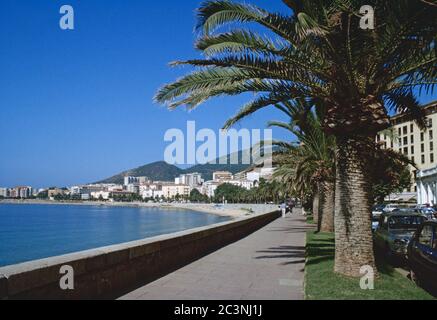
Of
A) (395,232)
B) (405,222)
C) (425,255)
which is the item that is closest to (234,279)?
(425,255)

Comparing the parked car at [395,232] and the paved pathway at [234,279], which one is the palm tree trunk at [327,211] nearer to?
the parked car at [395,232]

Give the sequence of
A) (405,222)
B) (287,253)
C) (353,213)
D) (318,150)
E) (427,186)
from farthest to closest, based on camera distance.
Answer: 1. (427,186)
2. (318,150)
3. (405,222)
4. (287,253)
5. (353,213)

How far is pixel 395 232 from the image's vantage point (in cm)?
1159

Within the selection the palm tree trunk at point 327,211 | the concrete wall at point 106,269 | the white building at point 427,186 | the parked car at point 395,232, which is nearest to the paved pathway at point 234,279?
the concrete wall at point 106,269

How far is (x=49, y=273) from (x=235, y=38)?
16.7 feet

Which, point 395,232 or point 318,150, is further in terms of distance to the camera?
point 318,150

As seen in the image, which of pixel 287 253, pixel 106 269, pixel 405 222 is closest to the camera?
pixel 106 269

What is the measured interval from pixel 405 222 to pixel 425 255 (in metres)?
5.26

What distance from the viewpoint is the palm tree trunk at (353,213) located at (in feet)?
25.0

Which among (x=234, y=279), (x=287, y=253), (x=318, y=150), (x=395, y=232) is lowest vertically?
(x=287, y=253)

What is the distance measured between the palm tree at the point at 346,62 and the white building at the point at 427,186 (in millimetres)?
56748

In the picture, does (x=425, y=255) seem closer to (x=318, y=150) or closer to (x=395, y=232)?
(x=395, y=232)

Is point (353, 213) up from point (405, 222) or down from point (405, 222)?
up
